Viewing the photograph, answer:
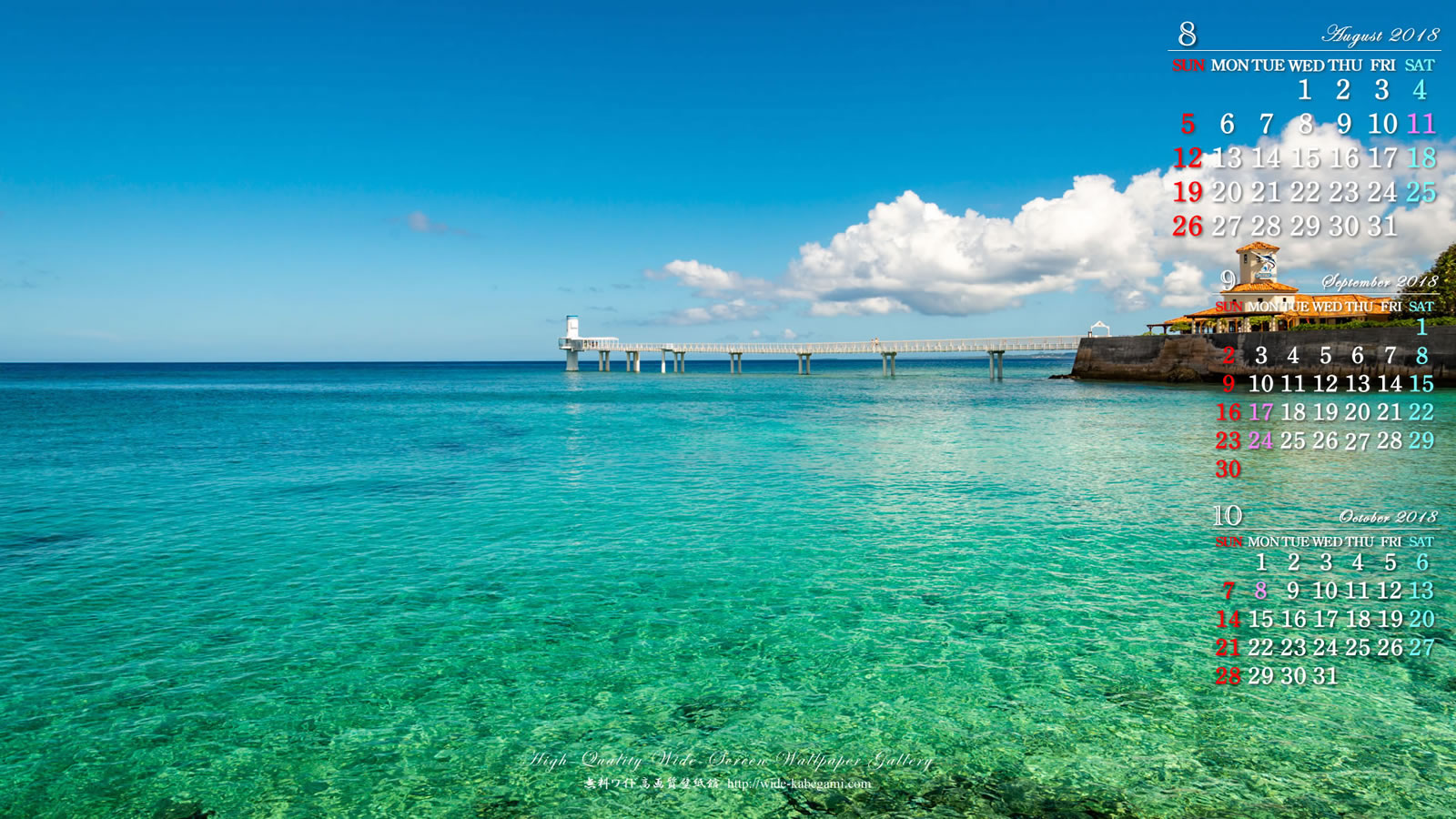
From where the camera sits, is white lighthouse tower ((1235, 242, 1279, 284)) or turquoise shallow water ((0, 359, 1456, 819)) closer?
turquoise shallow water ((0, 359, 1456, 819))

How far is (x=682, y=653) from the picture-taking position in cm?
758

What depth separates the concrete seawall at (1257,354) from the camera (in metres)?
46.8

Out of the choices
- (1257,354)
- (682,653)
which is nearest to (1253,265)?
A: (1257,354)

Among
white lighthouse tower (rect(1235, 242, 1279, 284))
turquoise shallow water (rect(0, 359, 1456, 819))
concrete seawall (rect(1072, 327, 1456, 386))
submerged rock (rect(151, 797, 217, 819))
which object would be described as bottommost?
submerged rock (rect(151, 797, 217, 819))

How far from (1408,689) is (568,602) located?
A: 27.3 feet

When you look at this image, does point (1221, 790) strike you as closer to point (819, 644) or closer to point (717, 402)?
point (819, 644)

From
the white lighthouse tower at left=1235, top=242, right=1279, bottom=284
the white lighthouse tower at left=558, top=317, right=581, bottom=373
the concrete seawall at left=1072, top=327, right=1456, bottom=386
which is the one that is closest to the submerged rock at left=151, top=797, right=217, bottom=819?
the concrete seawall at left=1072, top=327, right=1456, bottom=386

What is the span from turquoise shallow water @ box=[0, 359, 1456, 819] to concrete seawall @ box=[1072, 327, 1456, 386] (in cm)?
3276

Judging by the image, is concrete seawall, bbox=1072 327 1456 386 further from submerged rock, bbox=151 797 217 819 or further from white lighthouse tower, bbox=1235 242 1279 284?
submerged rock, bbox=151 797 217 819

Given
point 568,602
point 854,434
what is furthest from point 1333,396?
point 568,602

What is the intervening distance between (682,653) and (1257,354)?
48.0 m

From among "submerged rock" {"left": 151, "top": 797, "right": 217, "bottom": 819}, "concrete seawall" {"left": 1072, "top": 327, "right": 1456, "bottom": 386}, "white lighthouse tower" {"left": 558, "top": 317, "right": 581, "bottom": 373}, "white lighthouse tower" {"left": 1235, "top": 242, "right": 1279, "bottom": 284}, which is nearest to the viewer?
"submerged rock" {"left": 151, "top": 797, "right": 217, "bottom": 819}

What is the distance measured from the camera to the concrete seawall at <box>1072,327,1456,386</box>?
4675cm

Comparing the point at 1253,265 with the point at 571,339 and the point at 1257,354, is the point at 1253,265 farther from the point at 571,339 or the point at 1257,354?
the point at 571,339
